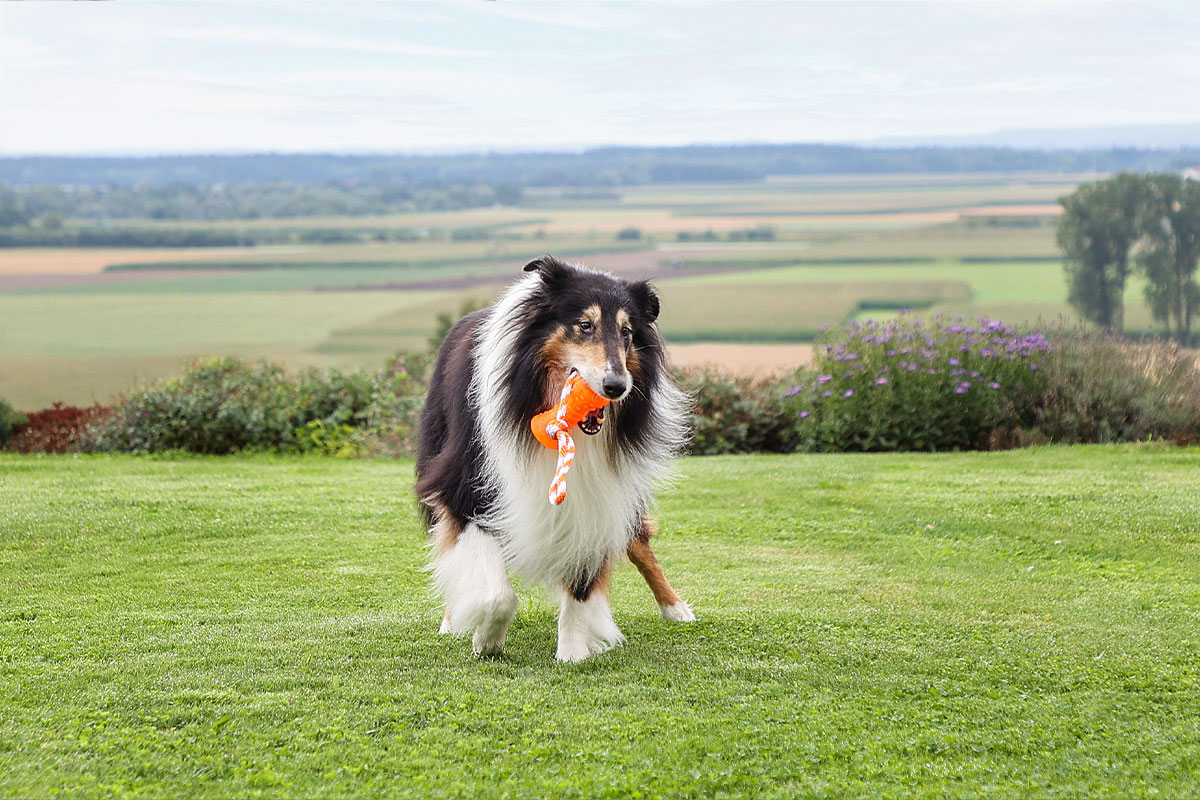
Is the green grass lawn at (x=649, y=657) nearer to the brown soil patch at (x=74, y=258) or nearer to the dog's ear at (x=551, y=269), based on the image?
the dog's ear at (x=551, y=269)

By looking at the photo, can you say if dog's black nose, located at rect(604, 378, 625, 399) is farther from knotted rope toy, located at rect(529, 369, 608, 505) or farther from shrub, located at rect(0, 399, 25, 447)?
shrub, located at rect(0, 399, 25, 447)

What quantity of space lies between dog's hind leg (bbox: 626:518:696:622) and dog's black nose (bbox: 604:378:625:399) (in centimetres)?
164

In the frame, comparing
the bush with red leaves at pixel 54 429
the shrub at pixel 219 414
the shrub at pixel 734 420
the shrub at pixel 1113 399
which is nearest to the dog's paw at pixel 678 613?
the shrub at pixel 734 420

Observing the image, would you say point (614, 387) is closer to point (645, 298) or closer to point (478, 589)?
point (645, 298)

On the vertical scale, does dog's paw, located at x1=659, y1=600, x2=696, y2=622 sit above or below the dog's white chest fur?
below

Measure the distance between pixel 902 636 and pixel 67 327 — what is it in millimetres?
31444

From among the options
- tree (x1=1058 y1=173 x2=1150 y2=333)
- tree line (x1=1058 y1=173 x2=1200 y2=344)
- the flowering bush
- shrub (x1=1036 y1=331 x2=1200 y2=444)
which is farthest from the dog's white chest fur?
tree line (x1=1058 y1=173 x2=1200 y2=344)

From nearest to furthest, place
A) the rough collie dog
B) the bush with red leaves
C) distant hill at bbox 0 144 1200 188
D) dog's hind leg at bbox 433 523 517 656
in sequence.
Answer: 1. the rough collie dog
2. dog's hind leg at bbox 433 523 517 656
3. the bush with red leaves
4. distant hill at bbox 0 144 1200 188

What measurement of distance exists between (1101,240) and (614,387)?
22.3 m

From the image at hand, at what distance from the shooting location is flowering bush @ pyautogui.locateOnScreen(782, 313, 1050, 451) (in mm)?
11883

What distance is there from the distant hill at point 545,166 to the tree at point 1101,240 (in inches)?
1337

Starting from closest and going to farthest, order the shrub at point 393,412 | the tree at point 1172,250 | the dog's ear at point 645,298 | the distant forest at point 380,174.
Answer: the dog's ear at point 645,298 < the shrub at point 393,412 < the tree at point 1172,250 < the distant forest at point 380,174

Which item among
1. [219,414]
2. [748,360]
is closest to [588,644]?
[219,414]

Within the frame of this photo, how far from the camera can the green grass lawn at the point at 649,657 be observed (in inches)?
145
